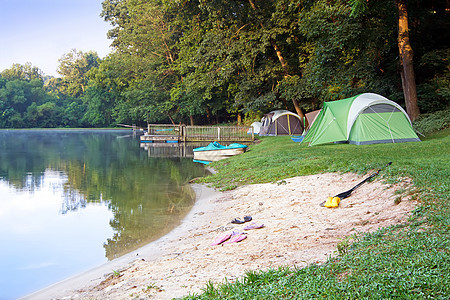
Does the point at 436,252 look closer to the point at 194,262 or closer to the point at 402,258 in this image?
the point at 402,258

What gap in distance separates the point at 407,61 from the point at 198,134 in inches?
808

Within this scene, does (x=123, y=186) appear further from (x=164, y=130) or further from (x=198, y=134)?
(x=164, y=130)

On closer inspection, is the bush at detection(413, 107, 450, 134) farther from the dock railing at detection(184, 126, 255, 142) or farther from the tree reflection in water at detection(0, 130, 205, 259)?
the dock railing at detection(184, 126, 255, 142)

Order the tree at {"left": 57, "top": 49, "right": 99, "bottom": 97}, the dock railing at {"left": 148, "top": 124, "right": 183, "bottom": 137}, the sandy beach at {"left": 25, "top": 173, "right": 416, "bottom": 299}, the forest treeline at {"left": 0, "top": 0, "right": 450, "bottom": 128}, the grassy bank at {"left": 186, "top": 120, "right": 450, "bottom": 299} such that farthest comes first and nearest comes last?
the tree at {"left": 57, "top": 49, "right": 99, "bottom": 97} → the dock railing at {"left": 148, "top": 124, "right": 183, "bottom": 137} → the forest treeline at {"left": 0, "top": 0, "right": 450, "bottom": 128} → the sandy beach at {"left": 25, "top": 173, "right": 416, "bottom": 299} → the grassy bank at {"left": 186, "top": 120, "right": 450, "bottom": 299}

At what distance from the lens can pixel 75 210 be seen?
985cm

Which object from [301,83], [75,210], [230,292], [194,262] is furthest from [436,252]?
[301,83]

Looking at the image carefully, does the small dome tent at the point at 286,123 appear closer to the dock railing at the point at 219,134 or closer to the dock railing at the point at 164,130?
the dock railing at the point at 219,134

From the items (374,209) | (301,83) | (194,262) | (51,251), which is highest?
(301,83)

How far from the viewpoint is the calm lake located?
6142 millimetres

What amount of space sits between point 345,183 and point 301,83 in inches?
755

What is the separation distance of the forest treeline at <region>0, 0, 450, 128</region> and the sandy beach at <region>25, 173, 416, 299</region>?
37.8 ft

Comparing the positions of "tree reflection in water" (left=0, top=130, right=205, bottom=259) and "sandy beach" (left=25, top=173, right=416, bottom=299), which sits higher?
"sandy beach" (left=25, top=173, right=416, bottom=299)

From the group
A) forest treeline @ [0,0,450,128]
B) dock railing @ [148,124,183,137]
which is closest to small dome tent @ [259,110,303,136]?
forest treeline @ [0,0,450,128]

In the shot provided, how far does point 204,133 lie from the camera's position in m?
33.0
